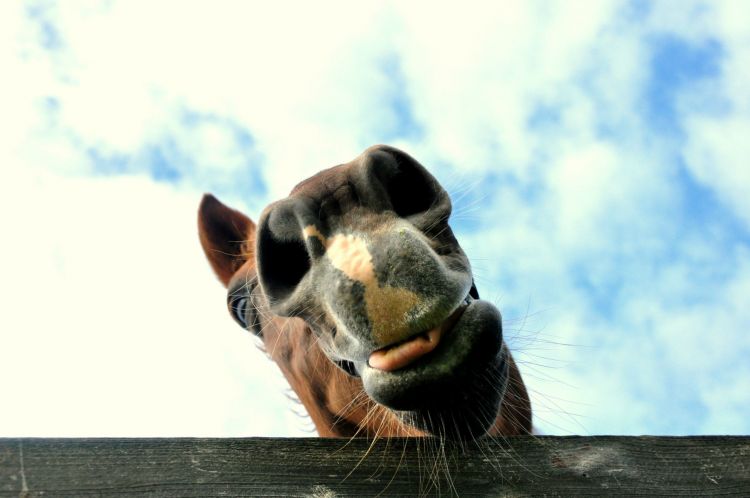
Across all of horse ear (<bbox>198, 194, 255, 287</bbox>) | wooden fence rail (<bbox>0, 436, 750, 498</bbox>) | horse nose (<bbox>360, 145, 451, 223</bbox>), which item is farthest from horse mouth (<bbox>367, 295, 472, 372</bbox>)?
horse ear (<bbox>198, 194, 255, 287</bbox>)

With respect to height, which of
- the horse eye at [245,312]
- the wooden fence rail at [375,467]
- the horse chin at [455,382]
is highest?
the horse chin at [455,382]

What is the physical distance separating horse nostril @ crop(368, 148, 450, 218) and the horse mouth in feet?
1.59

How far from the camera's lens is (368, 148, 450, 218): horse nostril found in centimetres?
206

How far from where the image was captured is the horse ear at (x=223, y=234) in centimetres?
394

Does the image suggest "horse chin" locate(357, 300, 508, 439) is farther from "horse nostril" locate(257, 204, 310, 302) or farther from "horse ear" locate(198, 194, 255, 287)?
"horse ear" locate(198, 194, 255, 287)

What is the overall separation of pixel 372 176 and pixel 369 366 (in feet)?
2.02

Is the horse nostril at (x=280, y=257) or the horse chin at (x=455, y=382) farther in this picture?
the horse nostril at (x=280, y=257)

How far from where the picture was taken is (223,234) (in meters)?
4.02

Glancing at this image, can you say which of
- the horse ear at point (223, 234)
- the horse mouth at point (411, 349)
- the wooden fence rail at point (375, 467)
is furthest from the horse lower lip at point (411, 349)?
the horse ear at point (223, 234)

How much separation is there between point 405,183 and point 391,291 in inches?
22.7

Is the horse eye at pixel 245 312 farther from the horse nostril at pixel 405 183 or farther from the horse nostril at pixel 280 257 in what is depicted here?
the horse nostril at pixel 405 183

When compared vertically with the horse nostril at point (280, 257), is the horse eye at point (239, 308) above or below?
below

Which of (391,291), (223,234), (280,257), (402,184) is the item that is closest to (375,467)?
(391,291)

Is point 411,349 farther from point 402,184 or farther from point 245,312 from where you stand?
point 245,312
